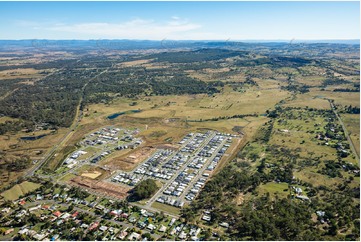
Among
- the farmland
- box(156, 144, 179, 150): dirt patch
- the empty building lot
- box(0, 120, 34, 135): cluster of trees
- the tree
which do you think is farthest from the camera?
box(0, 120, 34, 135): cluster of trees

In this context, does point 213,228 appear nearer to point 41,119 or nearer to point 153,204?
point 153,204

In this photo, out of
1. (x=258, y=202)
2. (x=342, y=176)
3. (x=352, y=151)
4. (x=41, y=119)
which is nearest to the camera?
(x=258, y=202)

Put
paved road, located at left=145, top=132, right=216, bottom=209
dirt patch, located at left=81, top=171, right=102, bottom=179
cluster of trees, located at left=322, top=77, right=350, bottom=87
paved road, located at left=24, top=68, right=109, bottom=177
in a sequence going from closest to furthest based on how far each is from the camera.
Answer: paved road, located at left=145, top=132, right=216, bottom=209 → dirt patch, located at left=81, top=171, right=102, bottom=179 → paved road, located at left=24, top=68, right=109, bottom=177 → cluster of trees, located at left=322, top=77, right=350, bottom=87

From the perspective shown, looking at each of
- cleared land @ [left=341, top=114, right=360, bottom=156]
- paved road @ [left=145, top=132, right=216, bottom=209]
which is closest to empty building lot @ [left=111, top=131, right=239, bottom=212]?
paved road @ [left=145, top=132, right=216, bottom=209]

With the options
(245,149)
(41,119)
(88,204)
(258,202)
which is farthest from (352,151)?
(41,119)

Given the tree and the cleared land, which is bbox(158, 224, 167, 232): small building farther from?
the cleared land

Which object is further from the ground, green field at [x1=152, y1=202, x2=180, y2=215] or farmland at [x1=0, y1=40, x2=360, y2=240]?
farmland at [x1=0, y1=40, x2=360, y2=240]

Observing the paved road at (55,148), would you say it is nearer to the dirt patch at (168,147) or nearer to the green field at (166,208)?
the dirt patch at (168,147)
